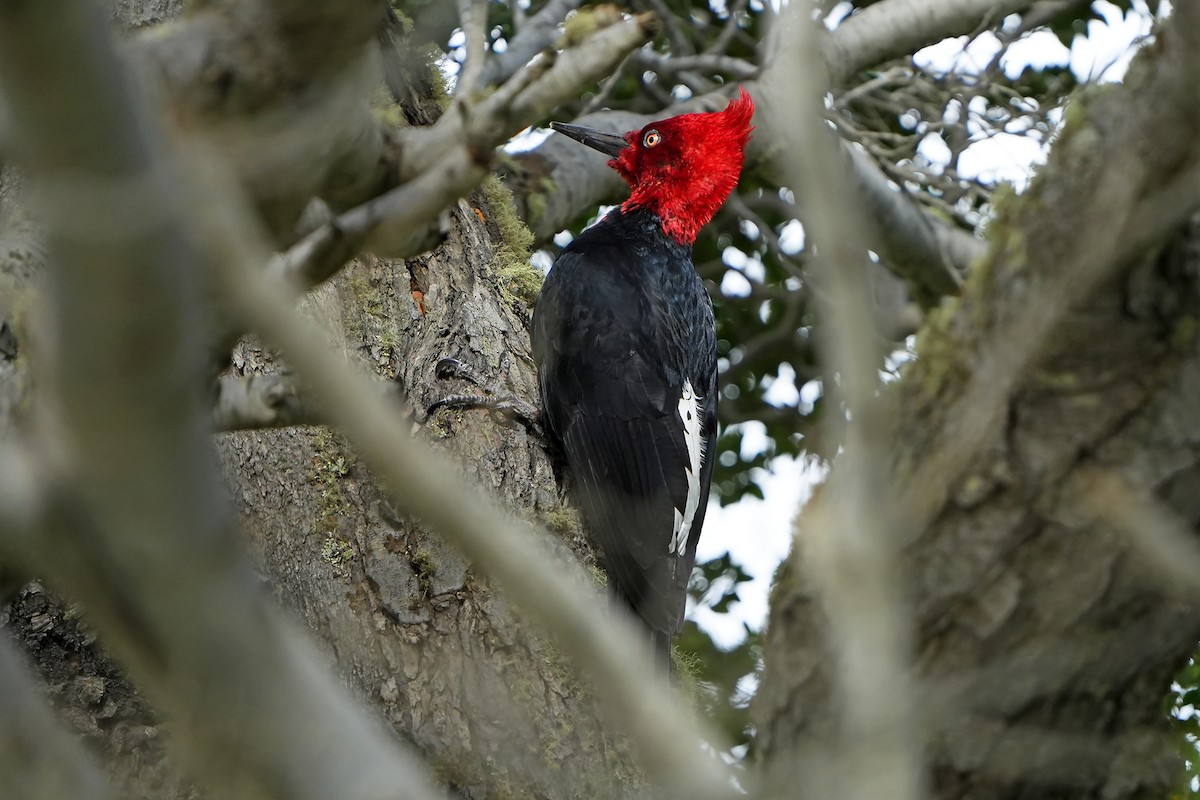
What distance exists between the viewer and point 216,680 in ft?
3.47

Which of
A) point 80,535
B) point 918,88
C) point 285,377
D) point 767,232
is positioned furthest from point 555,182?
point 80,535

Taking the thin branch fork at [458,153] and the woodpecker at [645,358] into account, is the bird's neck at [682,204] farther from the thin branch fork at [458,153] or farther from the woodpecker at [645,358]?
the thin branch fork at [458,153]

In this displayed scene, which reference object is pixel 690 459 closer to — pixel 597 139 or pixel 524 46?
pixel 597 139

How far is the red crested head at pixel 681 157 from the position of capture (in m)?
4.30

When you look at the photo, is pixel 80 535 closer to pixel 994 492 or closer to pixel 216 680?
pixel 216 680

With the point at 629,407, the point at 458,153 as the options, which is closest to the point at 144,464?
the point at 458,153

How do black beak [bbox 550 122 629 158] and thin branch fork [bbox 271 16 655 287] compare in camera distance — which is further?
black beak [bbox 550 122 629 158]

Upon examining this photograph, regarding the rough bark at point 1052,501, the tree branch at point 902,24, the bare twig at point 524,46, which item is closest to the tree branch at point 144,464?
the rough bark at point 1052,501

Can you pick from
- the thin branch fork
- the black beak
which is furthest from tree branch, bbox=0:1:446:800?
the black beak

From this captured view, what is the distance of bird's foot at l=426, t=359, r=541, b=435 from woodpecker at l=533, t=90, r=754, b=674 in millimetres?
105

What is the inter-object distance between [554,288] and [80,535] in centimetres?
281

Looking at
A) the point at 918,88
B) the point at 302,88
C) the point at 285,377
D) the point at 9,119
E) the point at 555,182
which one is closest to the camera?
the point at 9,119

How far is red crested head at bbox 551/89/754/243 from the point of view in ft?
14.1

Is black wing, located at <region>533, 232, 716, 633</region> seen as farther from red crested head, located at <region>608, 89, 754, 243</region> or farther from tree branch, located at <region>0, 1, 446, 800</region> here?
tree branch, located at <region>0, 1, 446, 800</region>
